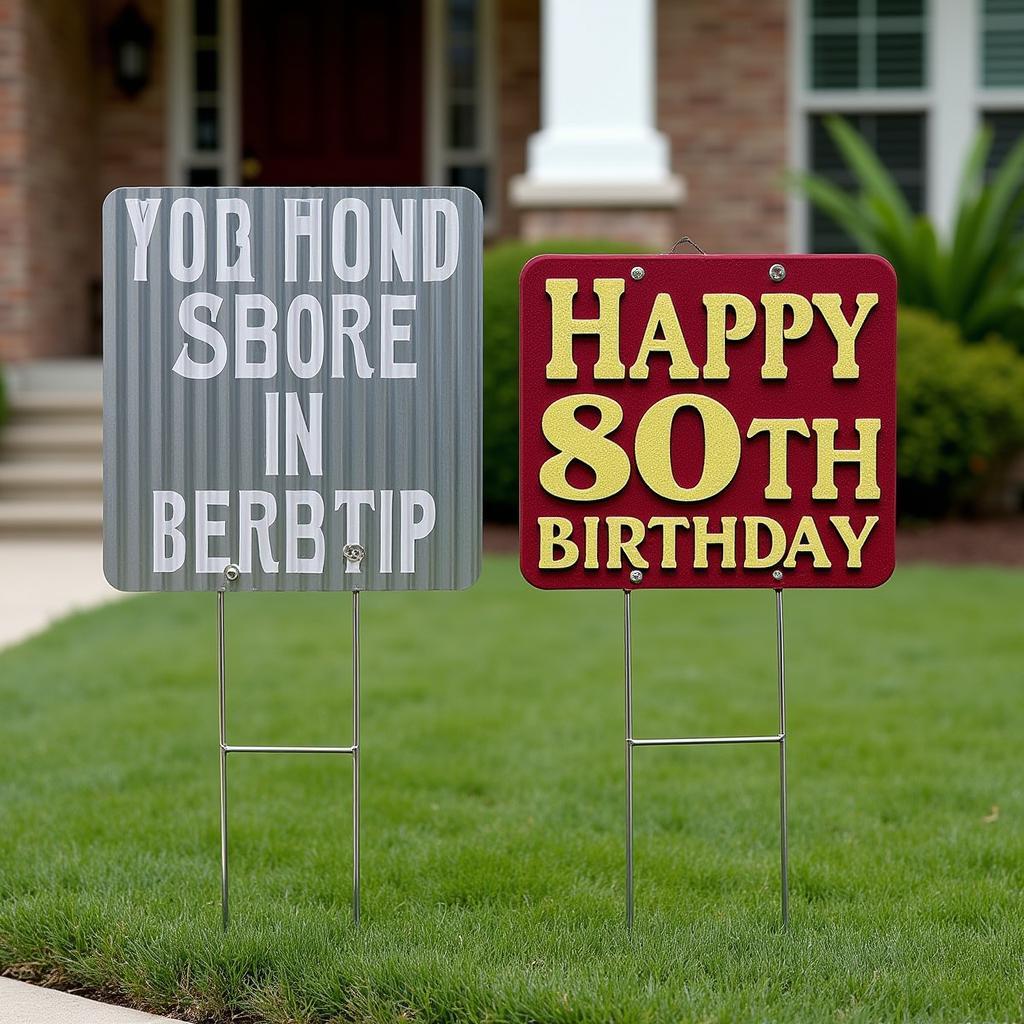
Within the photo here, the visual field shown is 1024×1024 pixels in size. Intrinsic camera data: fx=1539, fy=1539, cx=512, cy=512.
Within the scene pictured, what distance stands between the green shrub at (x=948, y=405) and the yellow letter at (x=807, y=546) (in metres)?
6.56

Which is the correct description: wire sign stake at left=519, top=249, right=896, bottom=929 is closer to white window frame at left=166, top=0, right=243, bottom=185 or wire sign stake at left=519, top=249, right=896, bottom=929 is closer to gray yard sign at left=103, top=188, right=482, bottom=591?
gray yard sign at left=103, top=188, right=482, bottom=591

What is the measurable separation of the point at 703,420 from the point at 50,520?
7.21 meters

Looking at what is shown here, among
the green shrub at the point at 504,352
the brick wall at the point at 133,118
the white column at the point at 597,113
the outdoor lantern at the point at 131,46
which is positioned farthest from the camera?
the brick wall at the point at 133,118

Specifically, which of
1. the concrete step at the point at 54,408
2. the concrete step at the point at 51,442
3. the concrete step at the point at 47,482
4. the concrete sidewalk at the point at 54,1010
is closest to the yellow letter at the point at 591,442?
the concrete sidewalk at the point at 54,1010

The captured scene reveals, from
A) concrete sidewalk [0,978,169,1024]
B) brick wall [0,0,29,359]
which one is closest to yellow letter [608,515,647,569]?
concrete sidewalk [0,978,169,1024]

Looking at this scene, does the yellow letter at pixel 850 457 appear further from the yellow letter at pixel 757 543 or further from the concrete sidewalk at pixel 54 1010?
the concrete sidewalk at pixel 54 1010

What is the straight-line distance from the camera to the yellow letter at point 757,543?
3086mm

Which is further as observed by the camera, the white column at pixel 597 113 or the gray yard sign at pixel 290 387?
the white column at pixel 597 113

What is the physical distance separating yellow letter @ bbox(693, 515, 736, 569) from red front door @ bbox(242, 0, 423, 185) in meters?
9.58

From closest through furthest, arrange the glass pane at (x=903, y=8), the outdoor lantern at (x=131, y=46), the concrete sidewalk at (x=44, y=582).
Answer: the concrete sidewalk at (x=44, y=582) < the glass pane at (x=903, y=8) < the outdoor lantern at (x=131, y=46)

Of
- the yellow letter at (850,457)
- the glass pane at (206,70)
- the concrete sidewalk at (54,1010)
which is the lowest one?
the concrete sidewalk at (54,1010)

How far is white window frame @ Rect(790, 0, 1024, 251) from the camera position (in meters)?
11.4

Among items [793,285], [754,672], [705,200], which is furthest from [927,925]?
[705,200]

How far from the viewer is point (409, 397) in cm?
308
